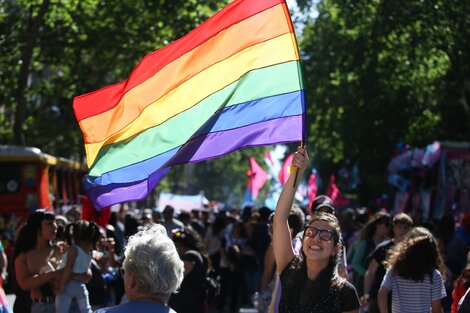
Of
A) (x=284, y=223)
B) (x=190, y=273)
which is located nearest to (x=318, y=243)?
(x=284, y=223)

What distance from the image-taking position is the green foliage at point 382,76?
22.5m

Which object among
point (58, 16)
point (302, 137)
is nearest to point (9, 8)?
point (58, 16)

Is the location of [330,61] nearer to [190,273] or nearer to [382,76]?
[382,76]

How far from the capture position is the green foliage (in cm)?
2252

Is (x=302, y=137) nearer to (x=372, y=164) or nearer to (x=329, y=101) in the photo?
(x=329, y=101)

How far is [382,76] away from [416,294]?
19578mm

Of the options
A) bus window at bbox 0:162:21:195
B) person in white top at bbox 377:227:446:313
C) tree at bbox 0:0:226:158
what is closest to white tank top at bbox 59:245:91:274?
person in white top at bbox 377:227:446:313

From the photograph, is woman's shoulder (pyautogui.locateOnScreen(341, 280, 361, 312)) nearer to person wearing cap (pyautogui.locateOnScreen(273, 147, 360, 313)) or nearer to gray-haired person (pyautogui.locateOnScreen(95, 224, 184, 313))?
person wearing cap (pyautogui.locateOnScreen(273, 147, 360, 313))

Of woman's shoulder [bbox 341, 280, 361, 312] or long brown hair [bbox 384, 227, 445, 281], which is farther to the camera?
long brown hair [bbox 384, 227, 445, 281]

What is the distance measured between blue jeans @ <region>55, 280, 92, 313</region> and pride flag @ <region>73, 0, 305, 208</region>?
188 centimetres

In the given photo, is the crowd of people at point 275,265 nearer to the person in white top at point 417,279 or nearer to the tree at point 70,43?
the person in white top at point 417,279

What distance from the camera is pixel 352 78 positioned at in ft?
103

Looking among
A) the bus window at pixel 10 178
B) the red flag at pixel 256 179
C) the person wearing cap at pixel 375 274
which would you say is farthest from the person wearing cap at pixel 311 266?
the red flag at pixel 256 179

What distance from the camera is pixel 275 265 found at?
10531 mm
